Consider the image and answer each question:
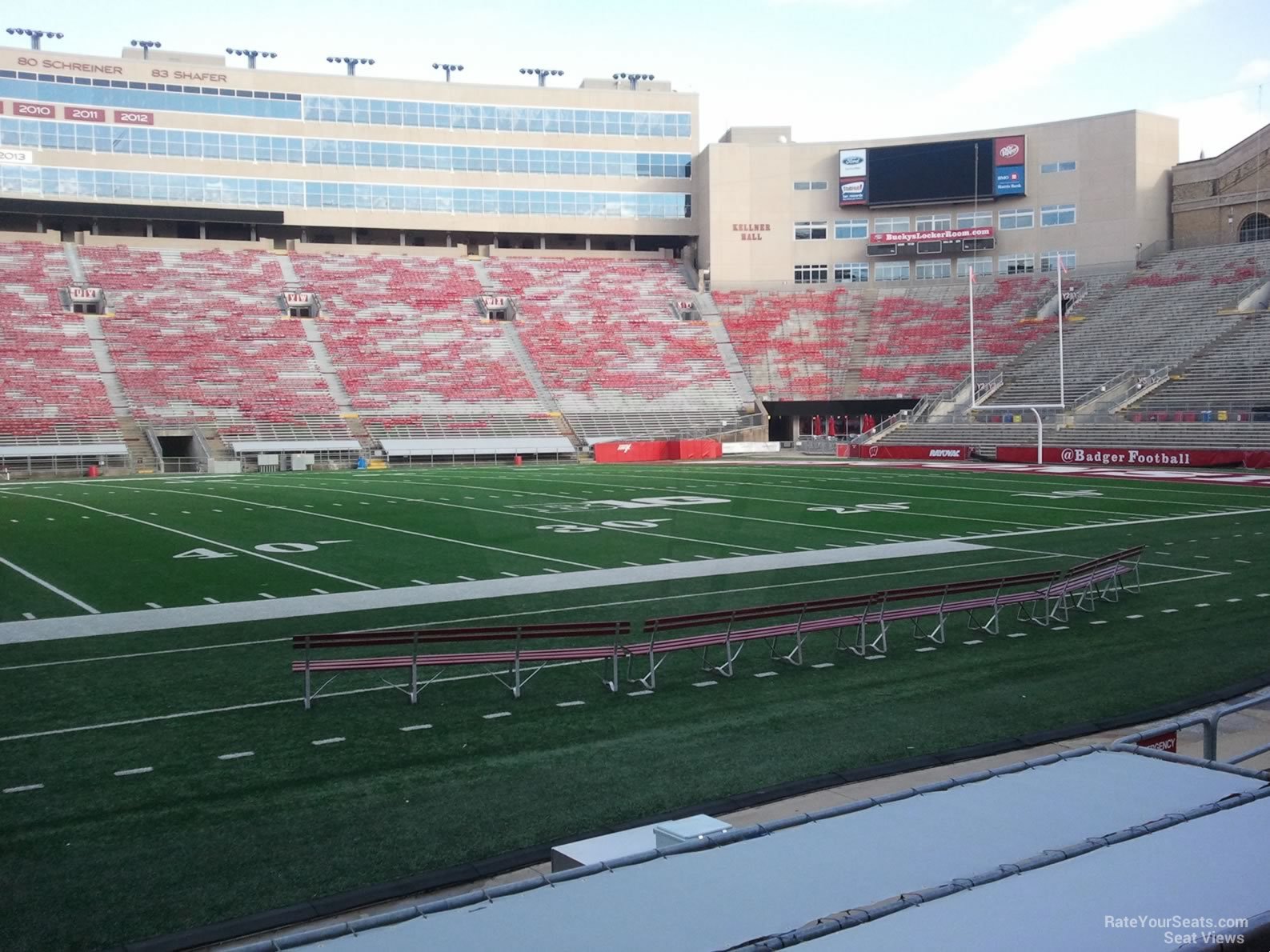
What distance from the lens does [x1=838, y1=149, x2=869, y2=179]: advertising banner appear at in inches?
2530

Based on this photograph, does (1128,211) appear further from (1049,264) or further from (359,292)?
(359,292)

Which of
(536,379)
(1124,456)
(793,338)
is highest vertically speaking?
(793,338)

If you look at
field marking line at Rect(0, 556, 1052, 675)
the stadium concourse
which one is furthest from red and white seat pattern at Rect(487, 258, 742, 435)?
field marking line at Rect(0, 556, 1052, 675)

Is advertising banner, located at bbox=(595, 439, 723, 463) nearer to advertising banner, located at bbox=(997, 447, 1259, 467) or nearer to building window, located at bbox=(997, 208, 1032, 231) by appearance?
advertising banner, located at bbox=(997, 447, 1259, 467)

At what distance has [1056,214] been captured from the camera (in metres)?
→ 61.5

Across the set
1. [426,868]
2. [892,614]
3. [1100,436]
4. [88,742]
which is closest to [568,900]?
[426,868]

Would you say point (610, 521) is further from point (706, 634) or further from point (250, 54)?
point (250, 54)

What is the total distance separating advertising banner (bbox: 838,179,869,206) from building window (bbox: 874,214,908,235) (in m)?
1.61

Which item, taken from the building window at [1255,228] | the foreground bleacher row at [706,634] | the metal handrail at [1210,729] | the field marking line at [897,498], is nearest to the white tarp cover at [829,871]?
the metal handrail at [1210,729]

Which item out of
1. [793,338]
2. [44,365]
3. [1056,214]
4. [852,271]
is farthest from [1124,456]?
[44,365]

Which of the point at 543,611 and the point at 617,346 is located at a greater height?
the point at 617,346

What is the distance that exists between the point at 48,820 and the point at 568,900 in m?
5.52

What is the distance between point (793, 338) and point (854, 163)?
10.9 meters

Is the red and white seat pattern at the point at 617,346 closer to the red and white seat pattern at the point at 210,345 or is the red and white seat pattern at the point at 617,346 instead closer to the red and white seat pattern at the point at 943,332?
the red and white seat pattern at the point at 943,332
